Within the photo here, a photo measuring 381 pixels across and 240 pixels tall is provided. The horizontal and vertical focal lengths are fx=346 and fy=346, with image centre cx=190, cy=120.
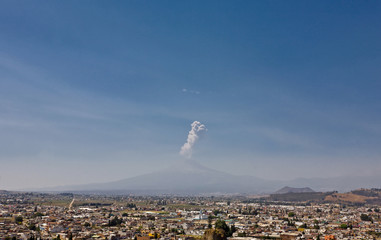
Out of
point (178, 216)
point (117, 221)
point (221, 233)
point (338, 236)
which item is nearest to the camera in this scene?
point (221, 233)

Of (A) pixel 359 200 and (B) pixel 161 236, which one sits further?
(A) pixel 359 200

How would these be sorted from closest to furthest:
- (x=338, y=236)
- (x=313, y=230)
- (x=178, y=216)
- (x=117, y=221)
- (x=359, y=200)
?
(x=338, y=236) < (x=313, y=230) < (x=117, y=221) < (x=178, y=216) < (x=359, y=200)

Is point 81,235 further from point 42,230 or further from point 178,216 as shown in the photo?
point 178,216

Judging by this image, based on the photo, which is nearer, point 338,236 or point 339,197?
point 338,236

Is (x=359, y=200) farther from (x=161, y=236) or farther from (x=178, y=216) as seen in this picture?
(x=161, y=236)

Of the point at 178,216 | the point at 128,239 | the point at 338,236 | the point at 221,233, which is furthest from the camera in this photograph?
the point at 178,216

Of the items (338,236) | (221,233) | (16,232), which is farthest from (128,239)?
(338,236)

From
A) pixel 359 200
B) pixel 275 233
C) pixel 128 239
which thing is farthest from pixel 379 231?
pixel 359 200

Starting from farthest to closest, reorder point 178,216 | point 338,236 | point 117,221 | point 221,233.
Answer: point 178,216
point 117,221
point 338,236
point 221,233
